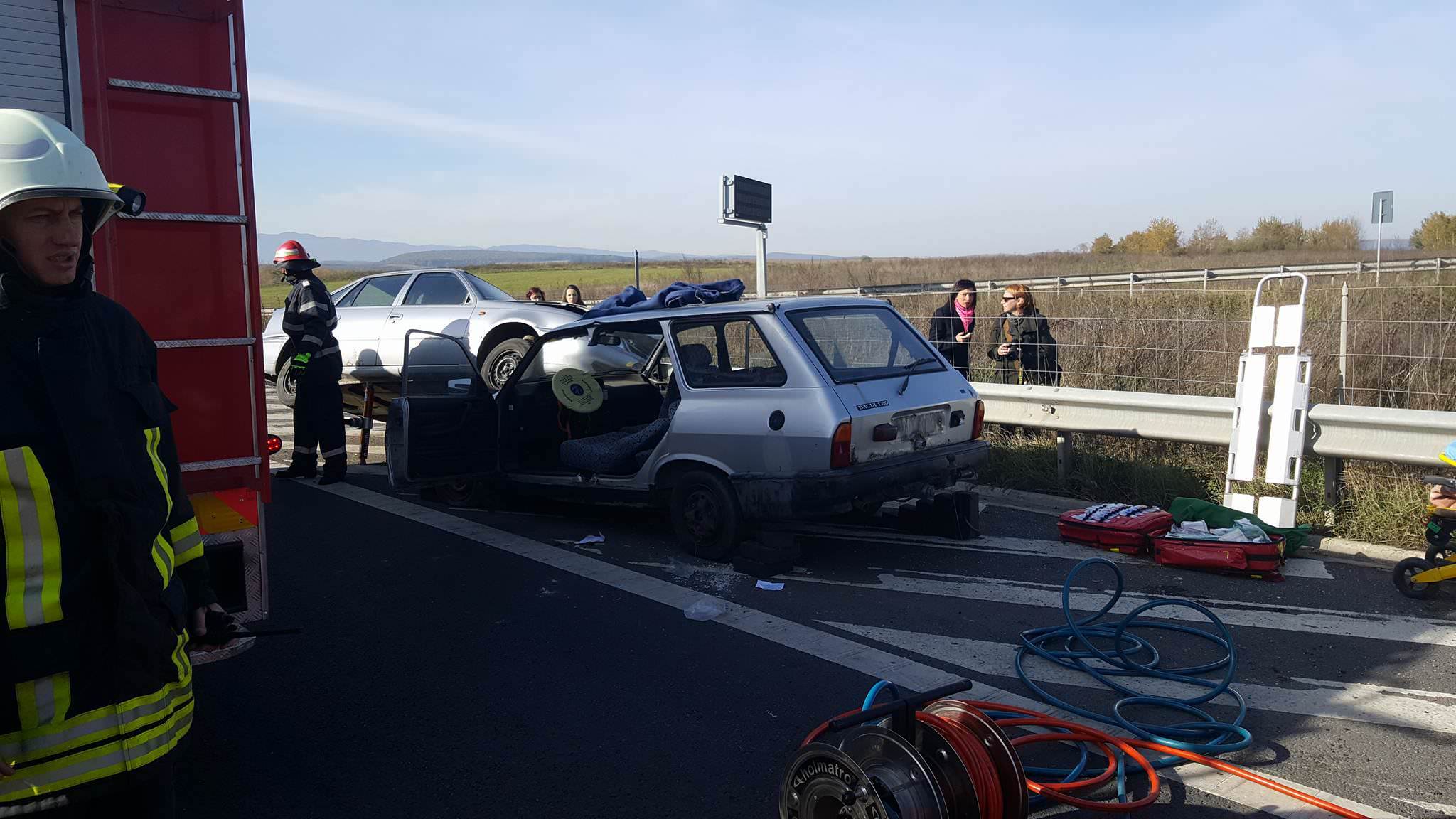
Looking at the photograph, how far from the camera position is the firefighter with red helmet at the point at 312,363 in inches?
349

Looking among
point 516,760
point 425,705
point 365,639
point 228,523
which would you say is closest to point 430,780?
point 516,760

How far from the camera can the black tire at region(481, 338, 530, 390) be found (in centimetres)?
1125

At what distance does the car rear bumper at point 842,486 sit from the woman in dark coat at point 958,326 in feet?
12.7

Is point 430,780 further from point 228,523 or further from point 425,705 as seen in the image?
point 228,523

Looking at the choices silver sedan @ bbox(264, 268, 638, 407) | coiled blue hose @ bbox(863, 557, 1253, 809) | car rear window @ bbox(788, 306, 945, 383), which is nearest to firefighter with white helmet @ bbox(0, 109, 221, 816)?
coiled blue hose @ bbox(863, 557, 1253, 809)

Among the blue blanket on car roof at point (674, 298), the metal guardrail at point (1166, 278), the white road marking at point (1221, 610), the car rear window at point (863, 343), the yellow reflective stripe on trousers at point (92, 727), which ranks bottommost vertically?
the white road marking at point (1221, 610)

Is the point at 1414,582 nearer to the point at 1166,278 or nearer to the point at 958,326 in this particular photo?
the point at 958,326

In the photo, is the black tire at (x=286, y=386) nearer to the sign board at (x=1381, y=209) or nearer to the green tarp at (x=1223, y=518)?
the green tarp at (x=1223, y=518)

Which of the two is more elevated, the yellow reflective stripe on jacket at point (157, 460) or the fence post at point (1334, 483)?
the yellow reflective stripe on jacket at point (157, 460)

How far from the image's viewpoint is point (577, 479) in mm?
7125

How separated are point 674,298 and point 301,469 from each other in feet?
14.6

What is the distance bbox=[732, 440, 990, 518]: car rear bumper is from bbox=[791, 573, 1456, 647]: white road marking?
1.48 ft

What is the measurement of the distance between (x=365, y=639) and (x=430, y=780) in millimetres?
1690

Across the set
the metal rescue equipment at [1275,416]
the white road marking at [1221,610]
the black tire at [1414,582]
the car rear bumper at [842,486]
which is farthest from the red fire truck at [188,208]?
the metal rescue equipment at [1275,416]
